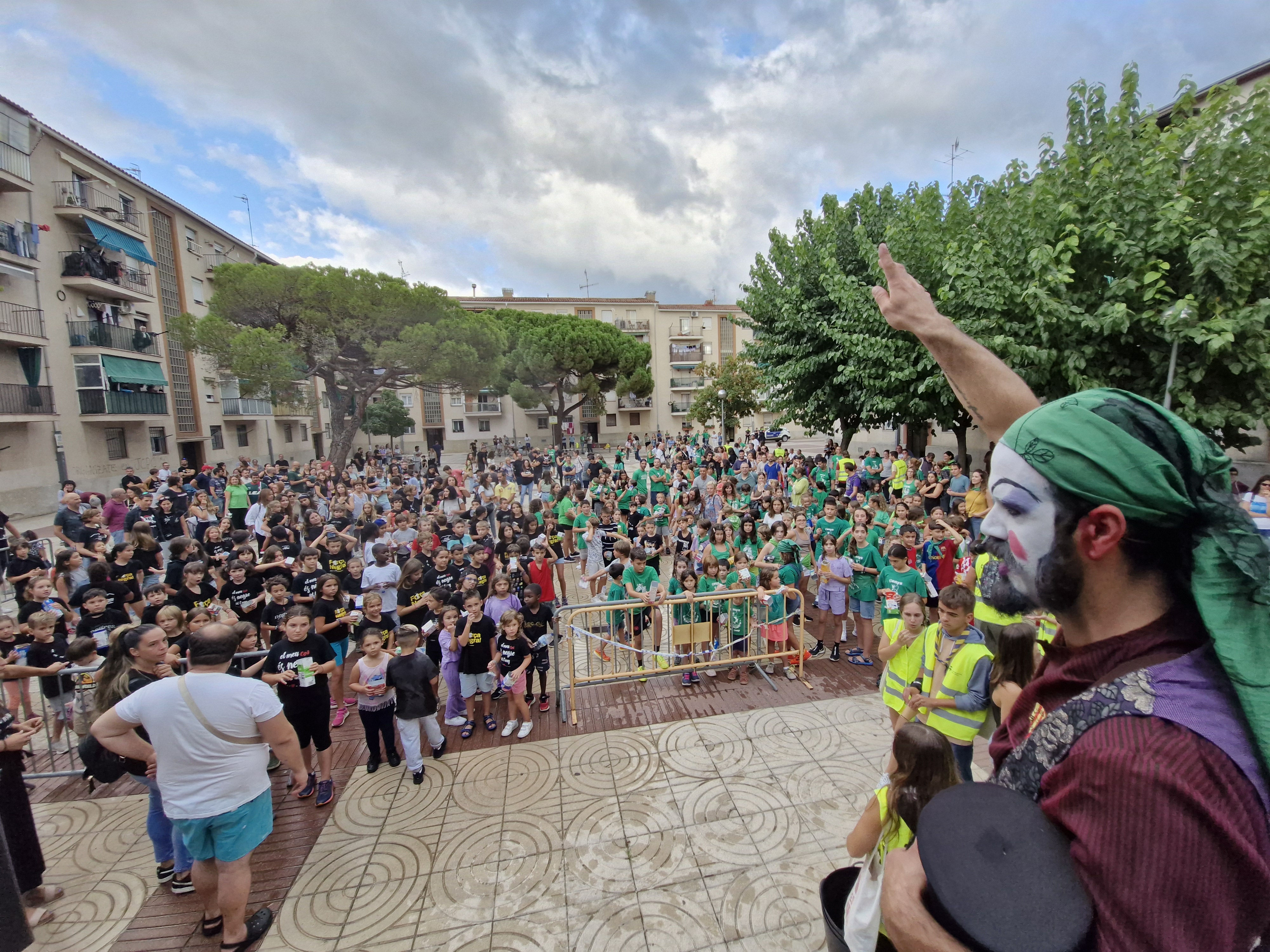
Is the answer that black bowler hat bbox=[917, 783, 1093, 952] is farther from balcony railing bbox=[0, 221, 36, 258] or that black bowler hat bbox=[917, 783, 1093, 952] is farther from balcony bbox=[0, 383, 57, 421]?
balcony railing bbox=[0, 221, 36, 258]

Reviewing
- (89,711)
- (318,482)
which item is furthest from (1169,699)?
(318,482)

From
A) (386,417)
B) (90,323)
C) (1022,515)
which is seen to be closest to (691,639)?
(1022,515)

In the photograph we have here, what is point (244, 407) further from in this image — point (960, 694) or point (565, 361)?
point (960, 694)

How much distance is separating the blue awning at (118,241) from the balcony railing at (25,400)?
21.4 feet

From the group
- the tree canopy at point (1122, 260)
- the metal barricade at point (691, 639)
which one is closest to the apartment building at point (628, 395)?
the tree canopy at point (1122, 260)

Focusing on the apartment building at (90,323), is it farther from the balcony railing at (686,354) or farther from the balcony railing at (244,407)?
the balcony railing at (686,354)

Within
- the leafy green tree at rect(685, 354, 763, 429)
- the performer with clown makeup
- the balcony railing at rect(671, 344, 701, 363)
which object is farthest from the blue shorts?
the balcony railing at rect(671, 344, 701, 363)

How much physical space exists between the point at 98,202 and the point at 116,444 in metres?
9.64

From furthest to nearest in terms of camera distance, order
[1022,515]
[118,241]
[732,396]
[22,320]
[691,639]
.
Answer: [732,396], [118,241], [22,320], [691,639], [1022,515]

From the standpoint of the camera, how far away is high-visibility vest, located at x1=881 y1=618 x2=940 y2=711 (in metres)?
4.06

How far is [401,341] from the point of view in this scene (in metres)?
24.1

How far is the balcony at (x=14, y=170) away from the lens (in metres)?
17.6

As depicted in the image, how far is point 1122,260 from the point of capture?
8375 mm

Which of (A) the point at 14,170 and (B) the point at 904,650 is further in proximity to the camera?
(A) the point at 14,170
